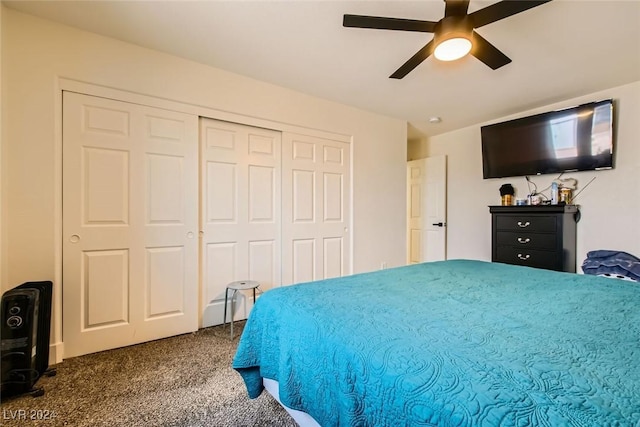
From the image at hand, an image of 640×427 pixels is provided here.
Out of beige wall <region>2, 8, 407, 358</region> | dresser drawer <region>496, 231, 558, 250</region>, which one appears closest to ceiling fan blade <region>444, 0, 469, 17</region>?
beige wall <region>2, 8, 407, 358</region>

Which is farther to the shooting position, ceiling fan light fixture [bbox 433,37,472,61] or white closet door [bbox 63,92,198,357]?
white closet door [bbox 63,92,198,357]

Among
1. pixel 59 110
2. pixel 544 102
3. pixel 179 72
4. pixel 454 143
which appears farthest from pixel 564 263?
pixel 59 110

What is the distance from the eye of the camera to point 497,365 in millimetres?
725

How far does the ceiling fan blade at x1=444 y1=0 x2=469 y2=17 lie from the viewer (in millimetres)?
1491

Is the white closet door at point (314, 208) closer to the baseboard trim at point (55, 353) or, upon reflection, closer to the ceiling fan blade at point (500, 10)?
the baseboard trim at point (55, 353)

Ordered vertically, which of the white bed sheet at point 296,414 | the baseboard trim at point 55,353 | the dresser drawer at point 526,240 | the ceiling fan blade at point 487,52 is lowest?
the baseboard trim at point 55,353

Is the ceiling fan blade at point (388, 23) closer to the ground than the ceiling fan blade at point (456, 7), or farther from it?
closer to the ground

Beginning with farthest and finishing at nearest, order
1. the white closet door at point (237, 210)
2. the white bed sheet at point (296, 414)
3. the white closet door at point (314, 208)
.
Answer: the white closet door at point (314, 208), the white closet door at point (237, 210), the white bed sheet at point (296, 414)

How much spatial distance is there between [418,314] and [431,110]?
326 centimetres

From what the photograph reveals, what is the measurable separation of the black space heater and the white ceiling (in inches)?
76.0

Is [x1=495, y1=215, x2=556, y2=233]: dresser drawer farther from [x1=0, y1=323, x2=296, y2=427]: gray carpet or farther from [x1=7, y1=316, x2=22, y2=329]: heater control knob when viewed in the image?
[x1=7, y1=316, x2=22, y2=329]: heater control knob

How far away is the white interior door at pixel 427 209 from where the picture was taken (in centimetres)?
449

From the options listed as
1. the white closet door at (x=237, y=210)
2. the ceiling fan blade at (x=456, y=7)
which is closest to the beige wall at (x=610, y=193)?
the ceiling fan blade at (x=456, y=7)

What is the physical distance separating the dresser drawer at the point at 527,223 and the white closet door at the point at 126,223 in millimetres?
Result: 3522
